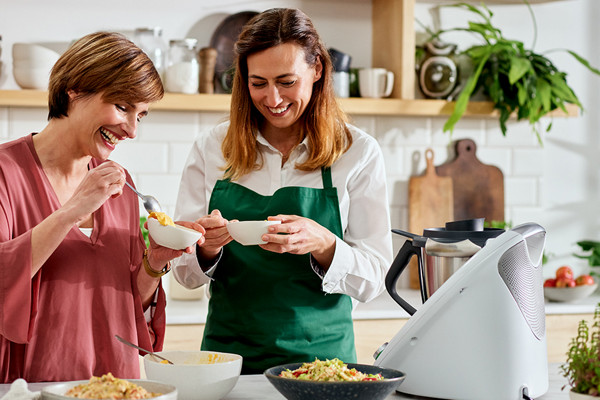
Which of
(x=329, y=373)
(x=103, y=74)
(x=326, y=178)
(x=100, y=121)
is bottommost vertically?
(x=329, y=373)

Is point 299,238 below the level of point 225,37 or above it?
below

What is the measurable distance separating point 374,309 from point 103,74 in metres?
1.60

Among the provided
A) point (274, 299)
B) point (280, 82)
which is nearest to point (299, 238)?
point (274, 299)

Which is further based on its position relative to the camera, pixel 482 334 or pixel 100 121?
pixel 100 121

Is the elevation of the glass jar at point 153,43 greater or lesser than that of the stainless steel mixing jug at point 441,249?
greater

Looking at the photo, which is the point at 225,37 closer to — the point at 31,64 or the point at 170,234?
the point at 31,64

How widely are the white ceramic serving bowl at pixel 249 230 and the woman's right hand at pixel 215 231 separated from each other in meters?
0.11

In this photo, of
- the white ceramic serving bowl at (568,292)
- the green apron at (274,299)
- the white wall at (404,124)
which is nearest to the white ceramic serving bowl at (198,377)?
the green apron at (274,299)

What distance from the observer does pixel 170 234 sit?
1555mm

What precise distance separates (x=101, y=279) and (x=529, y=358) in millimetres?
928

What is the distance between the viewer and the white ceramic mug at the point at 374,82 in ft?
10.6

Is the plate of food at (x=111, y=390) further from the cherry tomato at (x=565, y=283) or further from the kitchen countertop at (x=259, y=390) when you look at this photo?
the cherry tomato at (x=565, y=283)

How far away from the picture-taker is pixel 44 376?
5.32 ft

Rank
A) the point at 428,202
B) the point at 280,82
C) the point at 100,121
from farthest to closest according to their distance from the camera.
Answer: the point at 428,202 → the point at 280,82 → the point at 100,121
